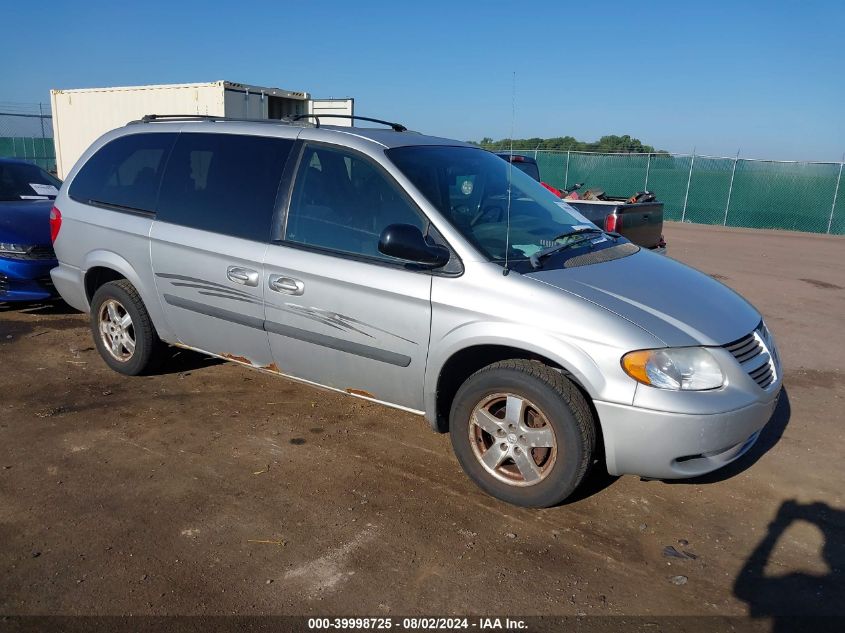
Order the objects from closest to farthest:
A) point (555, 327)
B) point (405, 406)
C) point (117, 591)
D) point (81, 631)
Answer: point (81, 631)
point (117, 591)
point (555, 327)
point (405, 406)

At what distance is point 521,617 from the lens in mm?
2715

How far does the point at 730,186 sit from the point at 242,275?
69.6 ft

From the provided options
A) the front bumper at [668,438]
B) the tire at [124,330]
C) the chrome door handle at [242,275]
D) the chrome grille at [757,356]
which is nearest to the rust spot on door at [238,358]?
the chrome door handle at [242,275]

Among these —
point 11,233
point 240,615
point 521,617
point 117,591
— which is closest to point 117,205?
point 11,233

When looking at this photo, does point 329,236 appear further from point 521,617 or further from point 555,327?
point 521,617

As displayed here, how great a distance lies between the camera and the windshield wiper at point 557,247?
140 inches

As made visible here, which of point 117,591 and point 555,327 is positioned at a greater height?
point 555,327

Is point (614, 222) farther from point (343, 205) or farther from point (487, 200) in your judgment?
point (343, 205)

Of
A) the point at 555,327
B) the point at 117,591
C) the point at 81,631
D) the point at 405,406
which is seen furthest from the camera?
the point at 405,406

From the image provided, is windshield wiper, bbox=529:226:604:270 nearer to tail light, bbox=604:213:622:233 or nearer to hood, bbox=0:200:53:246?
tail light, bbox=604:213:622:233

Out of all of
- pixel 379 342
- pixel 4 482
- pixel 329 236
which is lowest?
pixel 4 482

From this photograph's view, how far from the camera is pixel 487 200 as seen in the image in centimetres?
414

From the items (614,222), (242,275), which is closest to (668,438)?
(242,275)

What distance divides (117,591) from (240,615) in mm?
561
